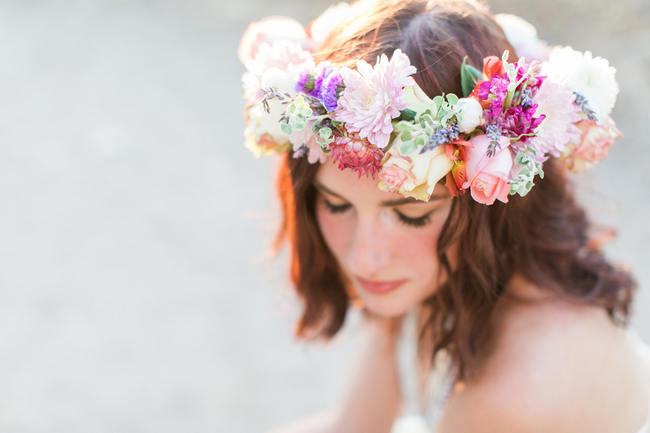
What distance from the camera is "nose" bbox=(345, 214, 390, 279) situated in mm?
1641

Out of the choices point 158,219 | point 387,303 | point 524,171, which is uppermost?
point 158,219

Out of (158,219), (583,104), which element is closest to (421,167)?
(583,104)

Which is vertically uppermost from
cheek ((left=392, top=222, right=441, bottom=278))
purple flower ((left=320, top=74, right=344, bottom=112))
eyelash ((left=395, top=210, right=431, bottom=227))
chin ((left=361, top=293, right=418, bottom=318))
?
purple flower ((left=320, top=74, right=344, bottom=112))

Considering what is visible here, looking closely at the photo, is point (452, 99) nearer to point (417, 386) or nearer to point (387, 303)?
point (387, 303)

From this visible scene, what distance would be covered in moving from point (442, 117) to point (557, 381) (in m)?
0.71

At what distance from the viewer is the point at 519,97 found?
4.50 feet

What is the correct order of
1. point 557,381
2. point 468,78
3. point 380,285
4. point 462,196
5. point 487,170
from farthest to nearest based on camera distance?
point 380,285
point 557,381
point 462,196
point 468,78
point 487,170

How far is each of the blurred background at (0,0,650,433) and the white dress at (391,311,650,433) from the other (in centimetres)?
35

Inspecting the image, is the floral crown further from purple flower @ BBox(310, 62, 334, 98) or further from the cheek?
the cheek

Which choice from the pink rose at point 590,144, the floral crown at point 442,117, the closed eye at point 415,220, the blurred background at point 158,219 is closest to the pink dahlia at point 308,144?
the floral crown at point 442,117

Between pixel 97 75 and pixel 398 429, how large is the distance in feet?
13.9

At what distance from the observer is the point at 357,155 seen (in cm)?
143

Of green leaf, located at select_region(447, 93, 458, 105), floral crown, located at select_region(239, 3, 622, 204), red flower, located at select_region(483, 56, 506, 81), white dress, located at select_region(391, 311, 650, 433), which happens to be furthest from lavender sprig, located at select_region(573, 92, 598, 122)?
white dress, located at select_region(391, 311, 650, 433)

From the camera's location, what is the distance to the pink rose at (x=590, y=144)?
157 cm
